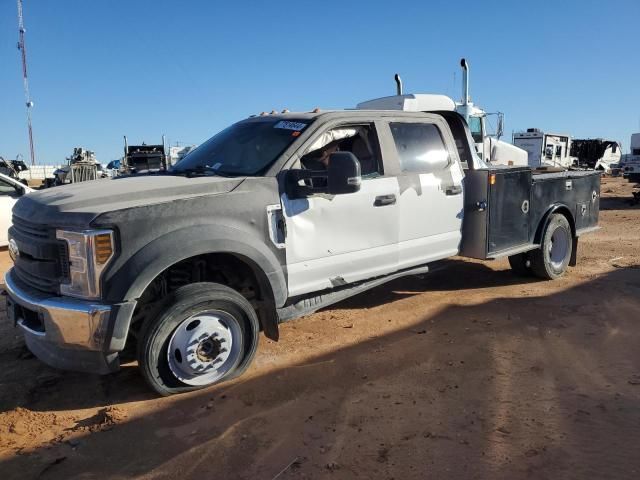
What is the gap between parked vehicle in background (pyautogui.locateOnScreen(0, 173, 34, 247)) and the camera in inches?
361

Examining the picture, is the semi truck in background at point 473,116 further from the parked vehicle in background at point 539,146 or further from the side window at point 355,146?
the side window at point 355,146

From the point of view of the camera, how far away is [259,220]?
3.96 meters

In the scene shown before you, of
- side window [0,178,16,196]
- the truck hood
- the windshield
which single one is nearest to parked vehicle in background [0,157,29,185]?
side window [0,178,16,196]

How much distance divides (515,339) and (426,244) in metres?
1.20

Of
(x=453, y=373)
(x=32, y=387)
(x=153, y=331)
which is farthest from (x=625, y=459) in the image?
(x=32, y=387)

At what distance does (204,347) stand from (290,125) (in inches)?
79.1

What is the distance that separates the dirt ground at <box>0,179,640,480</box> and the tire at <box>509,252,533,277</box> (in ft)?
4.38

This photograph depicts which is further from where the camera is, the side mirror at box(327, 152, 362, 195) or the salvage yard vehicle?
the side mirror at box(327, 152, 362, 195)

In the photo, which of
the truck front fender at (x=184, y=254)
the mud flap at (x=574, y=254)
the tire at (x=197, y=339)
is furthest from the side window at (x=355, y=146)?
the mud flap at (x=574, y=254)

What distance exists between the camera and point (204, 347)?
382 centimetres

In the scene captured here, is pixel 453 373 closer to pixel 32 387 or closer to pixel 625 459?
pixel 625 459

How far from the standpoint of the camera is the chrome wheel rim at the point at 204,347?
369 centimetres

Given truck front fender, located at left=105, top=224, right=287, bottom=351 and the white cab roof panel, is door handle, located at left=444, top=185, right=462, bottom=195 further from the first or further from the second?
the white cab roof panel

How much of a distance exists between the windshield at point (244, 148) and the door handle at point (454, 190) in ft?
5.50
